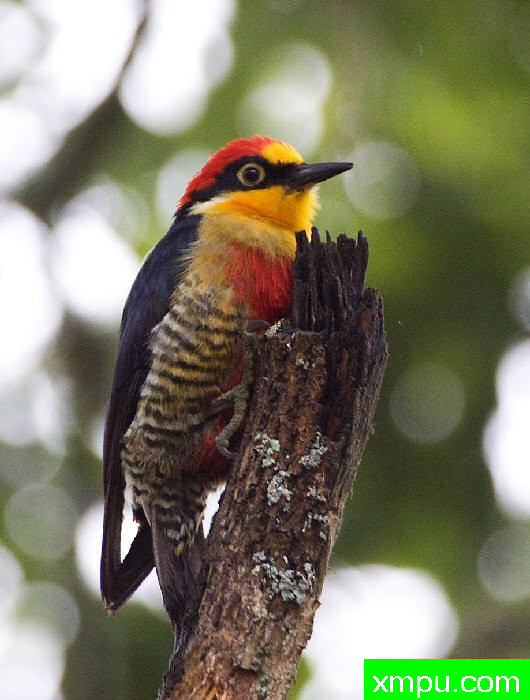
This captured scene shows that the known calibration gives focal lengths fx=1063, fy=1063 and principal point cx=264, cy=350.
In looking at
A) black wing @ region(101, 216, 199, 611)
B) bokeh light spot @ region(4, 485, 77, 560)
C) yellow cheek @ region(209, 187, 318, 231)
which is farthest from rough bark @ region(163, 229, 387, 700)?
bokeh light spot @ region(4, 485, 77, 560)

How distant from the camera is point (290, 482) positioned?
10.3 ft

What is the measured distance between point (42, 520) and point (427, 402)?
2.59m

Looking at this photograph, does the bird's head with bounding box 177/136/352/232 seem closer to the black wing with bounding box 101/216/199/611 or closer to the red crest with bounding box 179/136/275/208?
the red crest with bounding box 179/136/275/208

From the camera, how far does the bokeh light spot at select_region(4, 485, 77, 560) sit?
661 centimetres

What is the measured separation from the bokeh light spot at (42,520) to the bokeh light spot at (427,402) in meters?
2.18

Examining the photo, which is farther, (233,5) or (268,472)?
(233,5)

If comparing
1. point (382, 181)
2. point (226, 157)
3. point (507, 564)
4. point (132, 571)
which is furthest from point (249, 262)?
point (507, 564)

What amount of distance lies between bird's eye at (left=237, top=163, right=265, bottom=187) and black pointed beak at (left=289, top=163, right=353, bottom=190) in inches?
6.0

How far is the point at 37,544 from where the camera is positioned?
675 cm

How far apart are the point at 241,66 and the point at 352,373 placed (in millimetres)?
4183

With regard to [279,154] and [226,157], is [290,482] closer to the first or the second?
[279,154]

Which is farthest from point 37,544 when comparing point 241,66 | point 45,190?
point 241,66

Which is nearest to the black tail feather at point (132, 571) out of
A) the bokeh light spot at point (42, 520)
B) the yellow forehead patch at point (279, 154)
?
the yellow forehead patch at point (279, 154)

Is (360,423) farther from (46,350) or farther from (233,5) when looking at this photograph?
(233,5)
